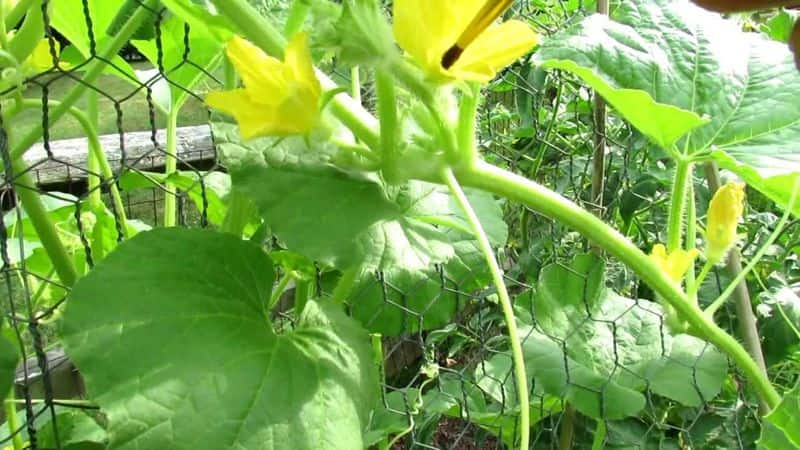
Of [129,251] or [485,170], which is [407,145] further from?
[129,251]

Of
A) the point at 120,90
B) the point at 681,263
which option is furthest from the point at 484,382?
the point at 120,90

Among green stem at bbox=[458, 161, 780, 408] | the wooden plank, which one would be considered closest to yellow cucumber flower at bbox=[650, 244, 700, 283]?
green stem at bbox=[458, 161, 780, 408]

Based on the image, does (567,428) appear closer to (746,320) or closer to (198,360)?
(746,320)

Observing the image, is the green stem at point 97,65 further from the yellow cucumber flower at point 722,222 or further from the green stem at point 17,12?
the yellow cucumber flower at point 722,222

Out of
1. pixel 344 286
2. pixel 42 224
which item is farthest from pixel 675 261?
pixel 42 224

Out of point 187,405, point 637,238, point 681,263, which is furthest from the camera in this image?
point 637,238

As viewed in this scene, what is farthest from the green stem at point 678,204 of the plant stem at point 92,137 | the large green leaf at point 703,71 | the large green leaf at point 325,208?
the plant stem at point 92,137
